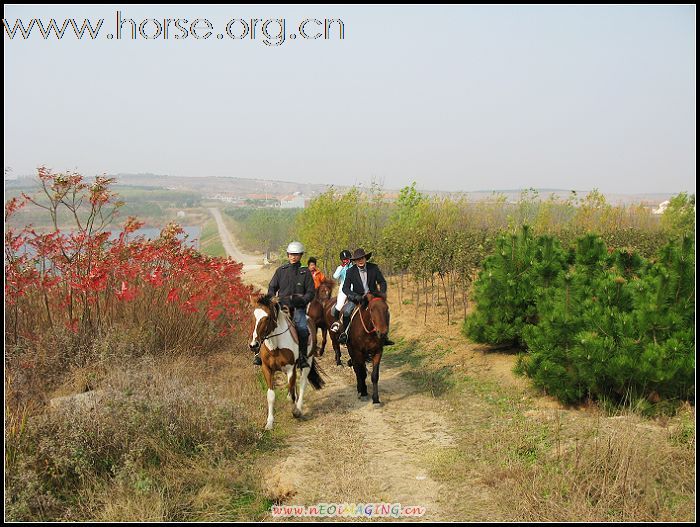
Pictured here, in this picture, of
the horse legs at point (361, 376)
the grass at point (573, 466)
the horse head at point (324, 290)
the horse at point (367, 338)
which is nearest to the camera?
the grass at point (573, 466)

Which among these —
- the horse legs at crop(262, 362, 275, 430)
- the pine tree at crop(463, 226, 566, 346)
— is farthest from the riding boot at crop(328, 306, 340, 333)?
the pine tree at crop(463, 226, 566, 346)

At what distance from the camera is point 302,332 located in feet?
31.6

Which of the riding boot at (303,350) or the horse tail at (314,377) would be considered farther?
the horse tail at (314,377)

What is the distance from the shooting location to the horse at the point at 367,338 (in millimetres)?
10031

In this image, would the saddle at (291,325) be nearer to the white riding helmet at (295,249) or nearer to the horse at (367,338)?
the white riding helmet at (295,249)

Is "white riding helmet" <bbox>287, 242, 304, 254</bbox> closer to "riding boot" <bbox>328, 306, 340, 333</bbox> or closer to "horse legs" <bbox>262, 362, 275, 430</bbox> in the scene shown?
"horse legs" <bbox>262, 362, 275, 430</bbox>

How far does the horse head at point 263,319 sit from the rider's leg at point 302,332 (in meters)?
0.91

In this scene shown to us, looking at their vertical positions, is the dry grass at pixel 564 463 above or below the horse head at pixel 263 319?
below

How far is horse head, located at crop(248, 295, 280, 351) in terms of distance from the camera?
8430 millimetres

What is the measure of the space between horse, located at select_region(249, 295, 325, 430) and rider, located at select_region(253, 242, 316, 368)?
238 mm

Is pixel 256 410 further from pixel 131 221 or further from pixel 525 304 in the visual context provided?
pixel 525 304

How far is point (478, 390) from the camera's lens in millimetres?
10891

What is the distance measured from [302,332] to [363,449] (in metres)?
2.43

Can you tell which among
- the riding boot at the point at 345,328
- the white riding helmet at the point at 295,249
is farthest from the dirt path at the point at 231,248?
the white riding helmet at the point at 295,249
